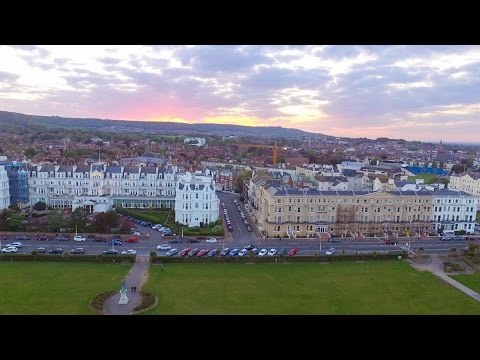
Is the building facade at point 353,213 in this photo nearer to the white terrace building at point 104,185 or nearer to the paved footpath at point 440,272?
the paved footpath at point 440,272

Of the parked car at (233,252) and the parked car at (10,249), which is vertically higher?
the parked car at (233,252)

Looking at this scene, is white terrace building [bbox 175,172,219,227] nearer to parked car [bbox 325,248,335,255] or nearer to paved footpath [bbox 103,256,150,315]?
paved footpath [bbox 103,256,150,315]

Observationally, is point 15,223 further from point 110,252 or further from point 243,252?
point 243,252

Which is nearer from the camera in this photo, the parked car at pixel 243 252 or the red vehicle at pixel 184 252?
the red vehicle at pixel 184 252

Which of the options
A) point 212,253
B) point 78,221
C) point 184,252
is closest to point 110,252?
point 184,252

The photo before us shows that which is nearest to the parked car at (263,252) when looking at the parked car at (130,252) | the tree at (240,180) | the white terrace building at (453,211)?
the parked car at (130,252)

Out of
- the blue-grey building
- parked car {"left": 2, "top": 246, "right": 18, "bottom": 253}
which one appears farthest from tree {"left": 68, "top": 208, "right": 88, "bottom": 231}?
the blue-grey building
